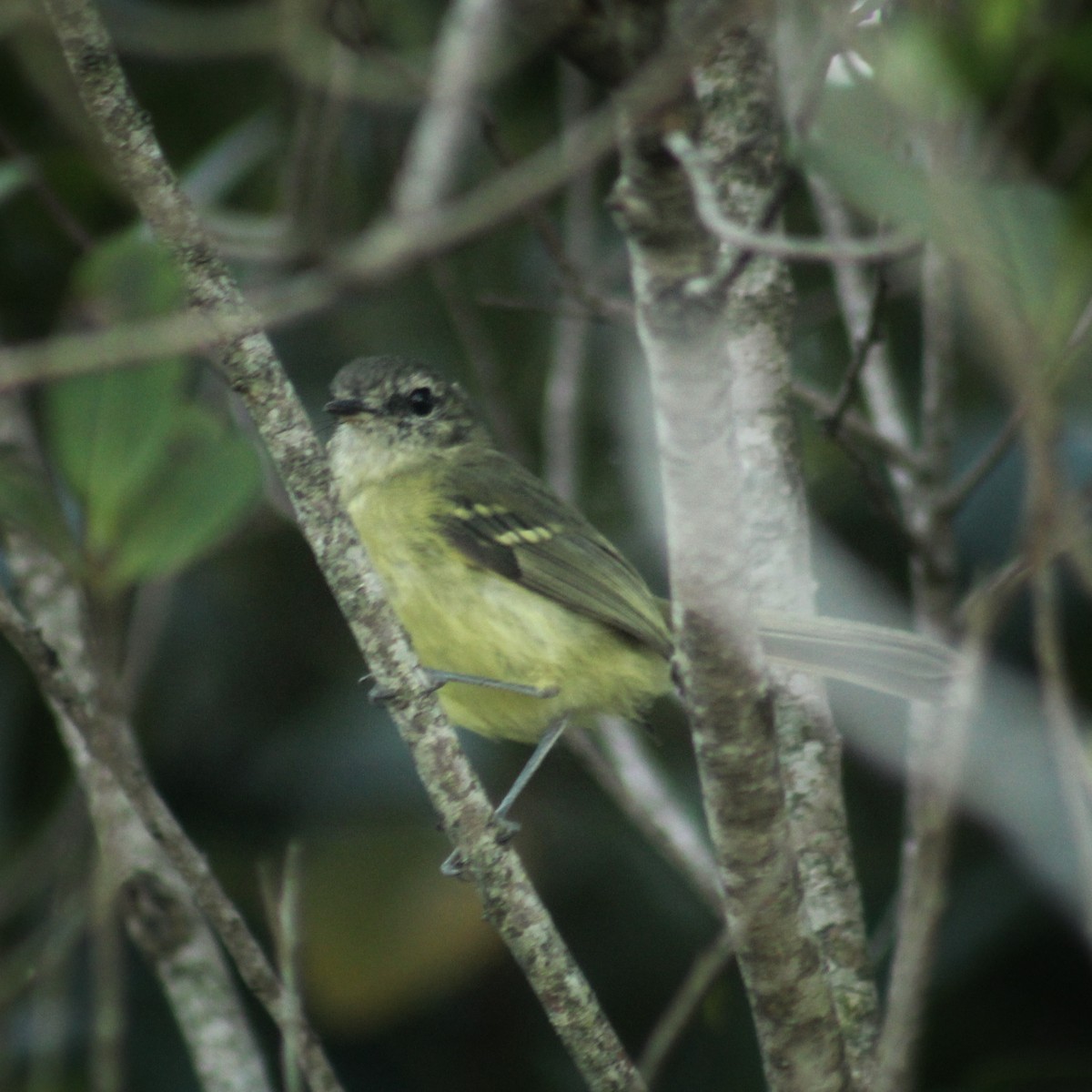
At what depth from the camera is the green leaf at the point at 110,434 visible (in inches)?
123

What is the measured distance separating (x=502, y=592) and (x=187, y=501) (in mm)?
1147

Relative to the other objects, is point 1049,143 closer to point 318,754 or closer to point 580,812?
point 580,812

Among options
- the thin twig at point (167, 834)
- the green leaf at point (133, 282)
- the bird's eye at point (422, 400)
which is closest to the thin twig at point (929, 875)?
the thin twig at point (167, 834)

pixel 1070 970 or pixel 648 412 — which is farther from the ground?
pixel 648 412

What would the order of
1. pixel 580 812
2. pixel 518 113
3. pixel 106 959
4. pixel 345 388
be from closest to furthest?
pixel 106 959 → pixel 345 388 → pixel 580 812 → pixel 518 113

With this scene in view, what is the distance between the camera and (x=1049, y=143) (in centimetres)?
449

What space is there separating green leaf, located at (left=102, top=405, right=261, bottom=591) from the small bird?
88cm

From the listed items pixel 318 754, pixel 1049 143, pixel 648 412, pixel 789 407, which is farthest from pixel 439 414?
pixel 1049 143

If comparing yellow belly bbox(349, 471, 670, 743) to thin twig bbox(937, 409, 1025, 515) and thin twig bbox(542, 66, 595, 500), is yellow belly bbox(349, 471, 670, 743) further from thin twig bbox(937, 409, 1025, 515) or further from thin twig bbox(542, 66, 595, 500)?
thin twig bbox(937, 409, 1025, 515)

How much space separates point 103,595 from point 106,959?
0.83 meters

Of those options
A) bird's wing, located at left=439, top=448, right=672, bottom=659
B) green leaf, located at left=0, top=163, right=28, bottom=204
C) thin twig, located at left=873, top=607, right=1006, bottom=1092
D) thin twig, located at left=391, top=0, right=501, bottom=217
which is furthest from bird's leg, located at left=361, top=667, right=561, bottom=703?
thin twig, located at left=391, top=0, right=501, bottom=217

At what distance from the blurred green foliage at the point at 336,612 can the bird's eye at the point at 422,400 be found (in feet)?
1.00

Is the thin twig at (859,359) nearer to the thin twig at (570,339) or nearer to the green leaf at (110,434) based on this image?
the thin twig at (570,339)

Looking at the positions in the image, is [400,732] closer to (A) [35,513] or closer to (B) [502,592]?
(A) [35,513]
